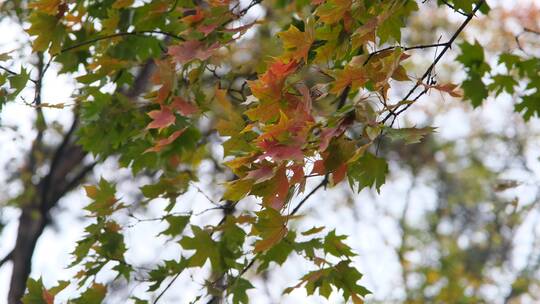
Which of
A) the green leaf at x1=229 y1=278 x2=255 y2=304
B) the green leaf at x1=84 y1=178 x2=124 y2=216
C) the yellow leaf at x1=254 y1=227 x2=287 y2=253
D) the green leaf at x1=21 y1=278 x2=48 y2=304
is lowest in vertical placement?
the yellow leaf at x1=254 y1=227 x2=287 y2=253

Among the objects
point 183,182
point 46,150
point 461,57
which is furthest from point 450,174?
point 183,182

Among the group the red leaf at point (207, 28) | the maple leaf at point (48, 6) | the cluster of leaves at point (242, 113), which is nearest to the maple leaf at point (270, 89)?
the cluster of leaves at point (242, 113)

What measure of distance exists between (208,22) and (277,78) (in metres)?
0.74

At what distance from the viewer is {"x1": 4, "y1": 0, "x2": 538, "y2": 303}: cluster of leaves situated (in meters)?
1.78

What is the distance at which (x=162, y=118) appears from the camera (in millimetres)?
2535

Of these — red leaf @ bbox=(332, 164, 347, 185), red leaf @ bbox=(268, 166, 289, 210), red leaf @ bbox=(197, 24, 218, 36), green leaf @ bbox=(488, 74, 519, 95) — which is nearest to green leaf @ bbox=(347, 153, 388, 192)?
red leaf @ bbox=(332, 164, 347, 185)

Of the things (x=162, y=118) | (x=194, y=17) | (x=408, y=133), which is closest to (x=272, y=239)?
(x=408, y=133)

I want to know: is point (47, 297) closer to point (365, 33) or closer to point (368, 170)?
point (368, 170)

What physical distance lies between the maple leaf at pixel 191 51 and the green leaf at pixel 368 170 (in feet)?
2.20

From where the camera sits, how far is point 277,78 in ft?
6.37

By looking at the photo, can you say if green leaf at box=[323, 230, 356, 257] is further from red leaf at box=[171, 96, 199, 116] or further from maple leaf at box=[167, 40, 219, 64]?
maple leaf at box=[167, 40, 219, 64]

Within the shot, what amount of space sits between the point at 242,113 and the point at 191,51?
0.27 metres

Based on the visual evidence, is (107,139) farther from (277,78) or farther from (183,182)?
(277,78)

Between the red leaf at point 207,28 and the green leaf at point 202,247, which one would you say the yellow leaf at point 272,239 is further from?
the red leaf at point 207,28
